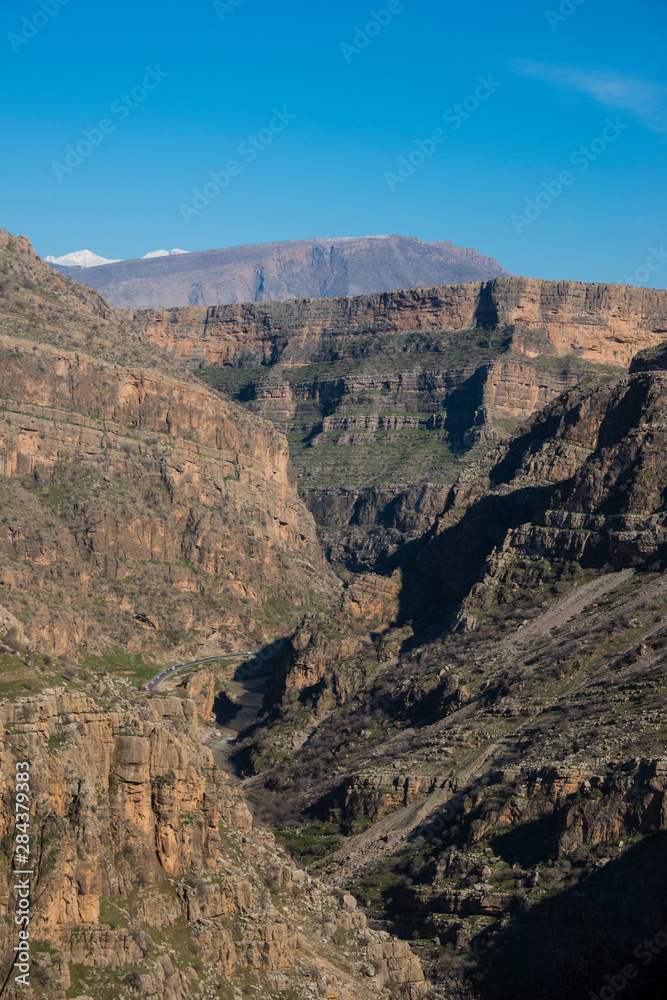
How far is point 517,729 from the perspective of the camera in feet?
Answer: 299

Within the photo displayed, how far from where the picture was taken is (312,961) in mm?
54250

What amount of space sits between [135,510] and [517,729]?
248ft

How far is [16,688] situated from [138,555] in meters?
110

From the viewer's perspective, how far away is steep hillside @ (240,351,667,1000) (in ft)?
220

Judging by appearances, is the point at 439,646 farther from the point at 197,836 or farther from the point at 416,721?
the point at 197,836

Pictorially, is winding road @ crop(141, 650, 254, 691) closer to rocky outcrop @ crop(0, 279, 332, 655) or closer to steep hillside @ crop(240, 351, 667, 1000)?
rocky outcrop @ crop(0, 279, 332, 655)

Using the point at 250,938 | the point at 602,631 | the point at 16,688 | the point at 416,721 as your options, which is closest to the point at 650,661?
the point at 602,631
